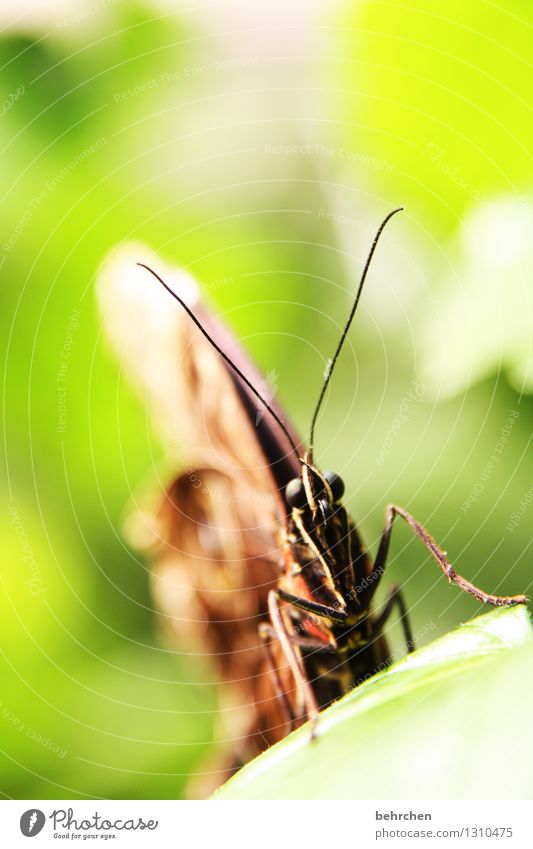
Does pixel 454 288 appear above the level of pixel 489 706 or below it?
above

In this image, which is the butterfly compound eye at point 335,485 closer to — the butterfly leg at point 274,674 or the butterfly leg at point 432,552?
the butterfly leg at point 432,552

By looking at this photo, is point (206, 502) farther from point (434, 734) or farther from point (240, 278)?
point (434, 734)

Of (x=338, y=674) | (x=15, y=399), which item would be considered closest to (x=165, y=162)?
(x=15, y=399)

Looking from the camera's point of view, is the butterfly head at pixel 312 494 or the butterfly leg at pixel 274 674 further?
the butterfly leg at pixel 274 674

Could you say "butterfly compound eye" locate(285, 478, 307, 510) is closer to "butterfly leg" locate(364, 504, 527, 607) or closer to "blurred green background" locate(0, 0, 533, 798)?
"butterfly leg" locate(364, 504, 527, 607)

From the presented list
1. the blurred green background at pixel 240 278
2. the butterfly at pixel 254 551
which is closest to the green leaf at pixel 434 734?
the butterfly at pixel 254 551

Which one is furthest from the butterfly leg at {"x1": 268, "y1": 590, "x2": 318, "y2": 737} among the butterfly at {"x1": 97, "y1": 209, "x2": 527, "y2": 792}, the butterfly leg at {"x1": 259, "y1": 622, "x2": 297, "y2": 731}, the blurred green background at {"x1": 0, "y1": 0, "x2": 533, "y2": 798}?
the blurred green background at {"x1": 0, "y1": 0, "x2": 533, "y2": 798}

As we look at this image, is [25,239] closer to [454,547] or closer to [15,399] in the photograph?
[15,399]
